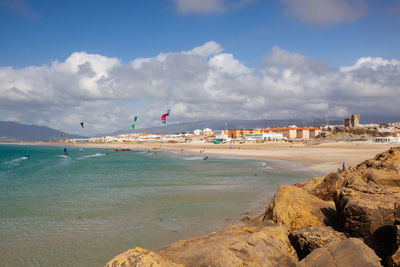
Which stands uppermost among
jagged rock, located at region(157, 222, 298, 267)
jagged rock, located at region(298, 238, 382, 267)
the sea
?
jagged rock, located at region(298, 238, 382, 267)

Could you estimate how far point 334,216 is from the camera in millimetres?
6422

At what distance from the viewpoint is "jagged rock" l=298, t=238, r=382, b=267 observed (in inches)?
154

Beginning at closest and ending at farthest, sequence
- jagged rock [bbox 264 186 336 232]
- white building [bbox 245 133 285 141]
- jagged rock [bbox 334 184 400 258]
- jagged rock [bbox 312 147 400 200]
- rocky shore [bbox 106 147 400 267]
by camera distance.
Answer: rocky shore [bbox 106 147 400 267] → jagged rock [bbox 334 184 400 258] → jagged rock [bbox 264 186 336 232] → jagged rock [bbox 312 147 400 200] → white building [bbox 245 133 285 141]

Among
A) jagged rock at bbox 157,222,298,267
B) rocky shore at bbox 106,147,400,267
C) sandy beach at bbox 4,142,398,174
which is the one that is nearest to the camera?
rocky shore at bbox 106,147,400,267

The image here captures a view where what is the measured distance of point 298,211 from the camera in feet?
20.1

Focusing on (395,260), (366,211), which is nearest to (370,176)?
(366,211)

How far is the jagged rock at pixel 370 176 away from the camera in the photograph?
7.18 meters

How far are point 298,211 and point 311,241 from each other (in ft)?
4.04

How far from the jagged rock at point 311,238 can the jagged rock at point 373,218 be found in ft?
1.10

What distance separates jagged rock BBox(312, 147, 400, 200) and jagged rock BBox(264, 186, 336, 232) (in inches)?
39.5

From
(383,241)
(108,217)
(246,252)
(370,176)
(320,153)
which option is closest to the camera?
(246,252)

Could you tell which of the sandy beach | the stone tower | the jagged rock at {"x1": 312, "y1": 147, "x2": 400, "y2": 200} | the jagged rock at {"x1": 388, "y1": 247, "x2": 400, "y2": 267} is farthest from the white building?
the jagged rock at {"x1": 388, "y1": 247, "x2": 400, "y2": 267}

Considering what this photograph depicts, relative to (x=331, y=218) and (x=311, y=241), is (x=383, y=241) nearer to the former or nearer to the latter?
(x=311, y=241)

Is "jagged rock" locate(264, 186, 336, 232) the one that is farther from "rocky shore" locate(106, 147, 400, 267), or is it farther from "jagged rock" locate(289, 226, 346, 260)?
"jagged rock" locate(289, 226, 346, 260)
